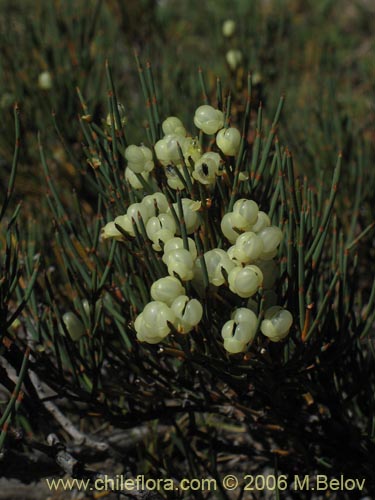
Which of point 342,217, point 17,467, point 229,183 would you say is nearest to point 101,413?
point 17,467

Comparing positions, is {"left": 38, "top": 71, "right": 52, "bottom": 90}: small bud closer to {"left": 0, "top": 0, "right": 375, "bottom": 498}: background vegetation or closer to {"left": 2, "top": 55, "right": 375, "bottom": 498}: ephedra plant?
{"left": 0, "top": 0, "right": 375, "bottom": 498}: background vegetation

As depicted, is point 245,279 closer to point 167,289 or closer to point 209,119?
point 167,289

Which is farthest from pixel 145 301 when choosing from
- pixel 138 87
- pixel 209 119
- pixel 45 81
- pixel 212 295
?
pixel 138 87

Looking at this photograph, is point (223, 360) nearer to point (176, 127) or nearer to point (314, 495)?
point (176, 127)

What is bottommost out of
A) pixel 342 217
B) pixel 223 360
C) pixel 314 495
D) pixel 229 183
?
pixel 314 495

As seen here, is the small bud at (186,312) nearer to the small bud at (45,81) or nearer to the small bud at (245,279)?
the small bud at (245,279)

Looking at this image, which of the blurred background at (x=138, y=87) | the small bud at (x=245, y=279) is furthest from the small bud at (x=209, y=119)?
the blurred background at (x=138, y=87)

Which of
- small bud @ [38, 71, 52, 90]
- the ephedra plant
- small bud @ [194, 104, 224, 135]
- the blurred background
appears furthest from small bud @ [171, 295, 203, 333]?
small bud @ [38, 71, 52, 90]

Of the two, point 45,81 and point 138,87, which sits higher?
point 45,81

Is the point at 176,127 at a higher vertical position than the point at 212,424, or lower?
higher
